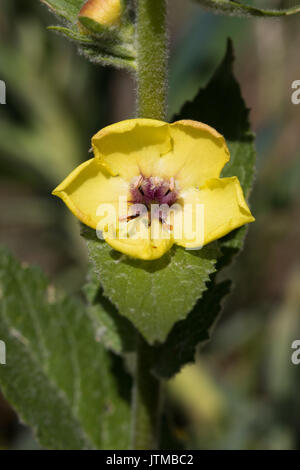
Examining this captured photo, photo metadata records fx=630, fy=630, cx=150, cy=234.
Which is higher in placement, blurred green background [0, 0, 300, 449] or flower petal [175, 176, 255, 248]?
flower petal [175, 176, 255, 248]

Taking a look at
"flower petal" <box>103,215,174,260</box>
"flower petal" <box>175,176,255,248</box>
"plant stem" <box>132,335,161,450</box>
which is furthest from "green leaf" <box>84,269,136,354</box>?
"flower petal" <box>175,176,255,248</box>

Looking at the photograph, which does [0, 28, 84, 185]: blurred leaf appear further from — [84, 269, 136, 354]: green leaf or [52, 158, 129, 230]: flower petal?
[52, 158, 129, 230]: flower petal

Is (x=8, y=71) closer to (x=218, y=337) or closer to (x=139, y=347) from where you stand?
(x=218, y=337)

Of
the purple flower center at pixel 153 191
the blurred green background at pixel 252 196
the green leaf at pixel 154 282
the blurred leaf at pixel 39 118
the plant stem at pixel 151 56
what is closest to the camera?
the green leaf at pixel 154 282

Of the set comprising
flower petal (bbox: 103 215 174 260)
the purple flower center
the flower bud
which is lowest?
flower petal (bbox: 103 215 174 260)

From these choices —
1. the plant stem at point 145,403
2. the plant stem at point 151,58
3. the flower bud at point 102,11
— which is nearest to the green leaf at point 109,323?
the plant stem at point 145,403

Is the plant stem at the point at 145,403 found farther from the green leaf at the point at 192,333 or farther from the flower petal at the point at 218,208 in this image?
the flower petal at the point at 218,208
